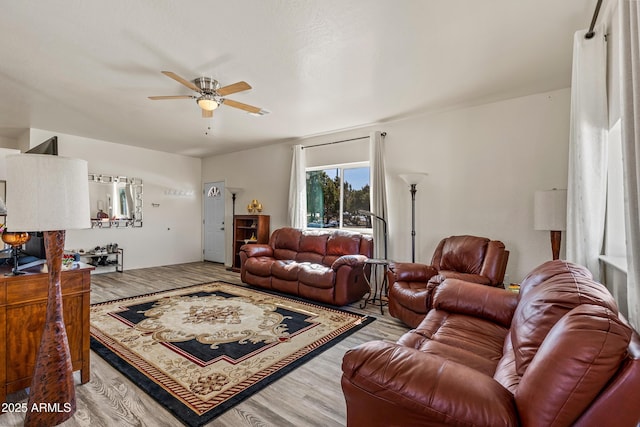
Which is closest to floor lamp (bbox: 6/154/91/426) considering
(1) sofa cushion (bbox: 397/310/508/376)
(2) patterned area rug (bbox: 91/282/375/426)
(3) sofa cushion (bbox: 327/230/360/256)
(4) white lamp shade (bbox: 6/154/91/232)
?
(4) white lamp shade (bbox: 6/154/91/232)

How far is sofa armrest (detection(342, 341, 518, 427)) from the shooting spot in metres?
0.96

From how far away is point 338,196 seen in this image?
530 cm

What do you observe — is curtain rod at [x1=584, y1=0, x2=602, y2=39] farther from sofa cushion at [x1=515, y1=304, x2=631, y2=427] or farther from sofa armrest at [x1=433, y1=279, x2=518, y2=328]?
sofa cushion at [x1=515, y1=304, x2=631, y2=427]

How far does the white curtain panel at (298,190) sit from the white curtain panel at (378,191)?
1451 millimetres

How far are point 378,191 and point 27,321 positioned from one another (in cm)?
394

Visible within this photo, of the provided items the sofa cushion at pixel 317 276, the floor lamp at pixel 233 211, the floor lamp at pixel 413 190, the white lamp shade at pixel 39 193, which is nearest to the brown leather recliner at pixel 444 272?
the floor lamp at pixel 413 190

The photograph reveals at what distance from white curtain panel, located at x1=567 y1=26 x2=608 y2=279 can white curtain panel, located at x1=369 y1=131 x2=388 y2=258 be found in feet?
8.21

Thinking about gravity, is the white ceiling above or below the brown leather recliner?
above

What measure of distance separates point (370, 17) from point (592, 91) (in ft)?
5.26

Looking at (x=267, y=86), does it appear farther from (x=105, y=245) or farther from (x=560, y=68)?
(x=105, y=245)

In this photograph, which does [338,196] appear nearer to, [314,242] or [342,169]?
[342,169]

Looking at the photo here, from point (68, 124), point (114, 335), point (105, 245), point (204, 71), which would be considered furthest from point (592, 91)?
point (105, 245)

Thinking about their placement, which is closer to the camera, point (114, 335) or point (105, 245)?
point (114, 335)

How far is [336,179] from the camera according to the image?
17.5 ft
